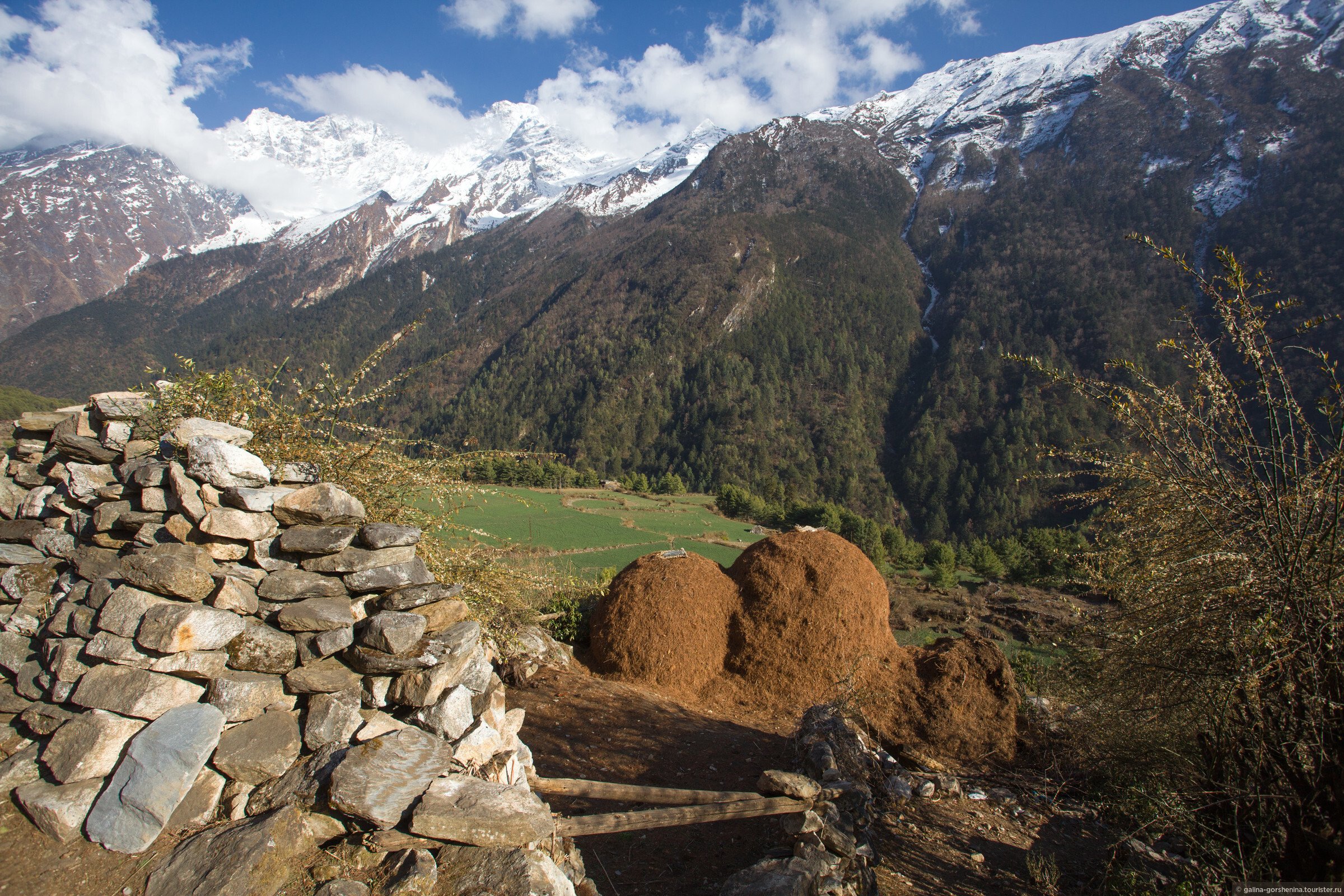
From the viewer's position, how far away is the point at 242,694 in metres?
3.81

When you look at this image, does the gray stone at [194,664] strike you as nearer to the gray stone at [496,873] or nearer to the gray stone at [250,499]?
the gray stone at [250,499]

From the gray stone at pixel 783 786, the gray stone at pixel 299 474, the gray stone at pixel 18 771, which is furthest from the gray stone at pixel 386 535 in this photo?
the gray stone at pixel 783 786

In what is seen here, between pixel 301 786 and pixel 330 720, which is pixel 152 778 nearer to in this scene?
pixel 301 786

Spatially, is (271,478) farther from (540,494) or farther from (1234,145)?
(1234,145)

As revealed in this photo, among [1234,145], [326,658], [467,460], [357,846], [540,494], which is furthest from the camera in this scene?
[1234,145]

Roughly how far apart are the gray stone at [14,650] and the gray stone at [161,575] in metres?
0.96

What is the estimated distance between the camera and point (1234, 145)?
170 meters

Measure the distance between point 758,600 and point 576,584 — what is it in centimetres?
353

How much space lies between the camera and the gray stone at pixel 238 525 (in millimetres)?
4004

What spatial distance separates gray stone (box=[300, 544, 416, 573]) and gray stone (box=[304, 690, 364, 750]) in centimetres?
82

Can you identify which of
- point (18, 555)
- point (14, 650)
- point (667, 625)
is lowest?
point (667, 625)

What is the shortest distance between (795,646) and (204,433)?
952 cm

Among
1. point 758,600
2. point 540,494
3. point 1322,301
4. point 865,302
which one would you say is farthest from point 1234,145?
point 758,600

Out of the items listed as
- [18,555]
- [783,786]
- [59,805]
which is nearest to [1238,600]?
[783,786]
